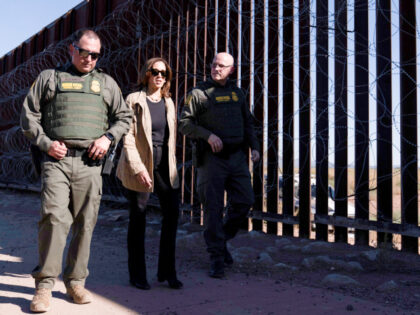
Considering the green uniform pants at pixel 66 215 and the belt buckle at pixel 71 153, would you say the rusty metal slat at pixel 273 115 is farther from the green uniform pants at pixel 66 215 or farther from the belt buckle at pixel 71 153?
the belt buckle at pixel 71 153

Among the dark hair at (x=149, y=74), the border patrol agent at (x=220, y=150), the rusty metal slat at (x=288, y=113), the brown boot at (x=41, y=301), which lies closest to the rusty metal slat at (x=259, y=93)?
the rusty metal slat at (x=288, y=113)

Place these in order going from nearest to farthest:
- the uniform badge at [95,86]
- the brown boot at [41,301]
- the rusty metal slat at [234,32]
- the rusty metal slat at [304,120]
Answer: the brown boot at [41,301] < the uniform badge at [95,86] < the rusty metal slat at [304,120] < the rusty metal slat at [234,32]

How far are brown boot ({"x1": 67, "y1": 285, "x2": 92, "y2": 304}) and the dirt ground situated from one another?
37 millimetres

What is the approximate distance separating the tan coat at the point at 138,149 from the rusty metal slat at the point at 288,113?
1.77 m

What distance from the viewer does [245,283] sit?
2752 millimetres

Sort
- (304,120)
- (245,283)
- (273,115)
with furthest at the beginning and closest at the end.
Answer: (273,115) < (304,120) < (245,283)

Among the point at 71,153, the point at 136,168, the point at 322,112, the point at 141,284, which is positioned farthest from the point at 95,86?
the point at 322,112

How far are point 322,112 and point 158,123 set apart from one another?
1802mm

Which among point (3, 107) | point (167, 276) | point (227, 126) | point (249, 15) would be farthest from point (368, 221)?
point (3, 107)

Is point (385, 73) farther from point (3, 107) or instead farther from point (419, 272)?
point (3, 107)

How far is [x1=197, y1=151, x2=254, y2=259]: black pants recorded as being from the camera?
9.74 ft

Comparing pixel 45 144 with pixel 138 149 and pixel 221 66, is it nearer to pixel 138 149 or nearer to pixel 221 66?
pixel 138 149

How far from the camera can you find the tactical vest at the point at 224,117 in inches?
121

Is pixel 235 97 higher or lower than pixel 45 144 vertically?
higher
